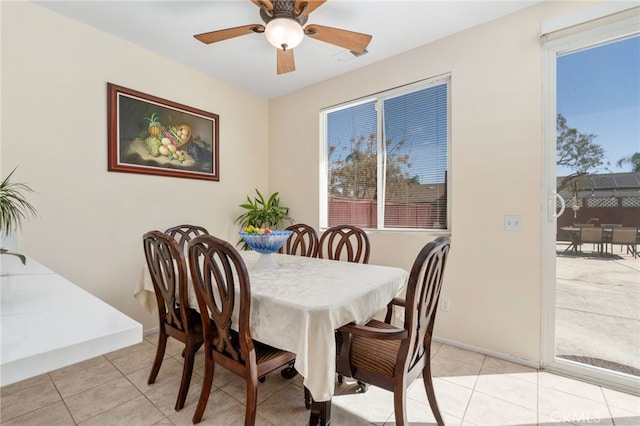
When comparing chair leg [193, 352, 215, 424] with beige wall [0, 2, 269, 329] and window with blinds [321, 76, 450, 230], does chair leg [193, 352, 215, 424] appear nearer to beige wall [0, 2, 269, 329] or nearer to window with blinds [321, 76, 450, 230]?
beige wall [0, 2, 269, 329]

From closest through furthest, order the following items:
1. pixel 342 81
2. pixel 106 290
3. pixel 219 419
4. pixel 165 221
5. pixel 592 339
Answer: pixel 219 419 → pixel 592 339 → pixel 106 290 → pixel 165 221 → pixel 342 81

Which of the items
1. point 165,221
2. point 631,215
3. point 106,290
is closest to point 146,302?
point 106,290

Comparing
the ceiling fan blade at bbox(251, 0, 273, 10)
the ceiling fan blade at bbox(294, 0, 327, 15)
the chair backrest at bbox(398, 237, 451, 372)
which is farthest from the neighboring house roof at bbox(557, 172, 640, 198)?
the ceiling fan blade at bbox(251, 0, 273, 10)

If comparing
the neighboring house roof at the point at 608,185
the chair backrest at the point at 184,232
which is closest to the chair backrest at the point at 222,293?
the chair backrest at the point at 184,232

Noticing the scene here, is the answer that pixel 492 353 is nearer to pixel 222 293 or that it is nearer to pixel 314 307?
pixel 314 307

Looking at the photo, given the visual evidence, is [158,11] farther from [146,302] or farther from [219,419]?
[219,419]

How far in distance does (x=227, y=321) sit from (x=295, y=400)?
0.77 metres

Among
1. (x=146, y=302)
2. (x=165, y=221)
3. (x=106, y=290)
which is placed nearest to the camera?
(x=146, y=302)

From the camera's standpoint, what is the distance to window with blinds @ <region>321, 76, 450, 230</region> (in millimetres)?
2637

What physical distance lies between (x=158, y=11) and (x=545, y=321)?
3637 mm

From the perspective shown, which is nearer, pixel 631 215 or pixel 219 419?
pixel 219 419

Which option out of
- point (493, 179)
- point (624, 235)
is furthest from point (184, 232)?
point (624, 235)

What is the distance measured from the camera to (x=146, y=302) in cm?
211

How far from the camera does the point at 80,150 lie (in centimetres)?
232
